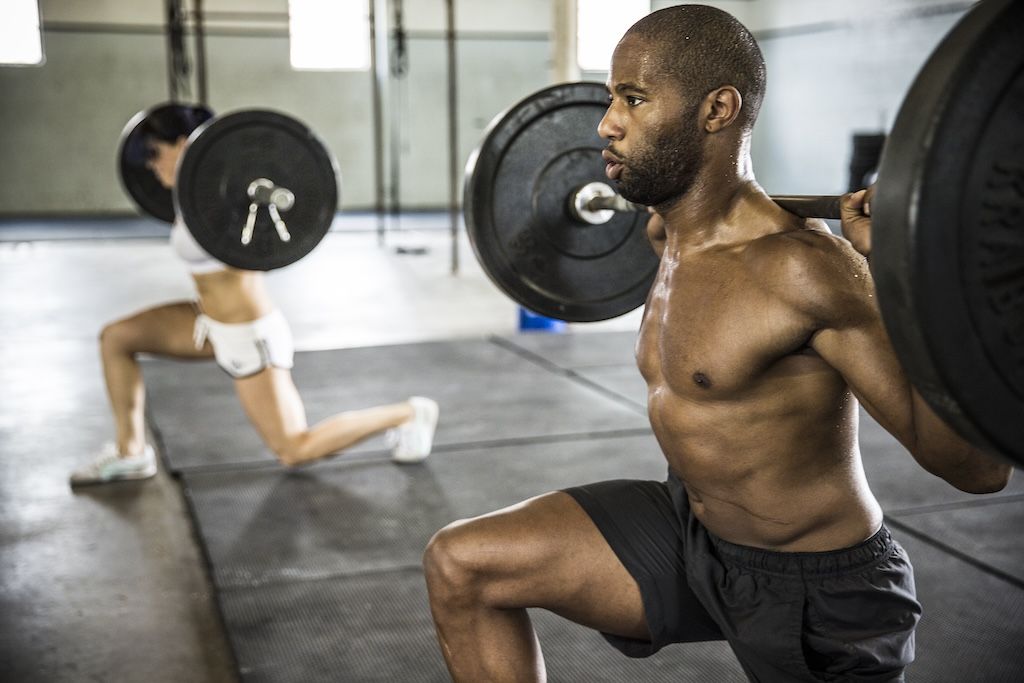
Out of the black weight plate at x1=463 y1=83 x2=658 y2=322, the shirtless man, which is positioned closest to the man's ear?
the shirtless man

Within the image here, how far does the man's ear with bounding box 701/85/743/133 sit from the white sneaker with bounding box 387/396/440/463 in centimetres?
211

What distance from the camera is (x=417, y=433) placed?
345 cm

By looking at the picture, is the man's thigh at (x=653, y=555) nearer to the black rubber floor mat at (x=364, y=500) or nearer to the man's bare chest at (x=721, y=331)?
the man's bare chest at (x=721, y=331)

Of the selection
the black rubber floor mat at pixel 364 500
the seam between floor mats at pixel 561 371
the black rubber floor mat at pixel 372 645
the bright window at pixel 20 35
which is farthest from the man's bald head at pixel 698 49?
the bright window at pixel 20 35

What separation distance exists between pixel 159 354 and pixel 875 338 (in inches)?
96.4

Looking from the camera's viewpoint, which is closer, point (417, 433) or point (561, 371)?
point (417, 433)

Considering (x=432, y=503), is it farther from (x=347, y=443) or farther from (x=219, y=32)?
(x=219, y=32)

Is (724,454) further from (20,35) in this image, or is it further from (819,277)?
(20,35)

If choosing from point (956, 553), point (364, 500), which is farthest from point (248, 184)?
point (956, 553)

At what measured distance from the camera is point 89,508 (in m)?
3.12

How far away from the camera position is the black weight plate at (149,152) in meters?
3.48

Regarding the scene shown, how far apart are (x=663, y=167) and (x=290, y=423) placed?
79.1 inches

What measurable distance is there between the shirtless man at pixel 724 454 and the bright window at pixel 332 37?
1097 centimetres

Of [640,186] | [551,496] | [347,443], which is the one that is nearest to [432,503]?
[347,443]
